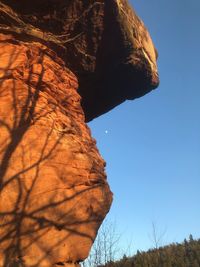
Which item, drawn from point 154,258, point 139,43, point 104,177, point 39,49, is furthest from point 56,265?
point 154,258

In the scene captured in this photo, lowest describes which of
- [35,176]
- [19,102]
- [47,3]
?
[35,176]

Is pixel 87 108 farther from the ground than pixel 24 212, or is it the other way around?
pixel 87 108

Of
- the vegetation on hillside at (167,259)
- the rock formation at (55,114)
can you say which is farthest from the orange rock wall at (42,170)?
the vegetation on hillside at (167,259)

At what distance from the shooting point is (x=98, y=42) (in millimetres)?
6168

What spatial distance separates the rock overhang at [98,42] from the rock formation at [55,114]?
14 mm

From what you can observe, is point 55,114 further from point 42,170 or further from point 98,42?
point 98,42

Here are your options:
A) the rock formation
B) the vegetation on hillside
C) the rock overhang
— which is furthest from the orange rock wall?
the vegetation on hillside

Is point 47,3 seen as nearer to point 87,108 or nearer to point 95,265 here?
point 87,108

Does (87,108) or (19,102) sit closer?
(19,102)

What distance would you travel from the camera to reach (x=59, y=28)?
581 cm

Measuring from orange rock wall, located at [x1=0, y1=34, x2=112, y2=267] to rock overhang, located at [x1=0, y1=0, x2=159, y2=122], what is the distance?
37 cm

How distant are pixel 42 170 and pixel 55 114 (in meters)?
0.86

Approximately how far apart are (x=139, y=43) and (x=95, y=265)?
14627 mm

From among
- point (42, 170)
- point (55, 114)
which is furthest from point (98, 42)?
point (42, 170)
